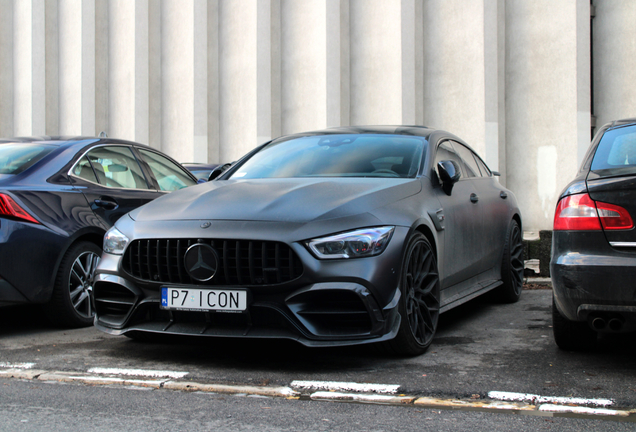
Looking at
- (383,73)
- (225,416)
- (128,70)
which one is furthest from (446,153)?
(128,70)

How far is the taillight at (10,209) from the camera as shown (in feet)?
17.0

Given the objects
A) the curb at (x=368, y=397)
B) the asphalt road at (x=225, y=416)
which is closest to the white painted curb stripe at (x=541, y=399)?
the curb at (x=368, y=397)

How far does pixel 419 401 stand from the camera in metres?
3.50

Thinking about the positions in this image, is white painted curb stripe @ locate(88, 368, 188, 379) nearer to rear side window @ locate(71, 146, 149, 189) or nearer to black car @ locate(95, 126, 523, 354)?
black car @ locate(95, 126, 523, 354)

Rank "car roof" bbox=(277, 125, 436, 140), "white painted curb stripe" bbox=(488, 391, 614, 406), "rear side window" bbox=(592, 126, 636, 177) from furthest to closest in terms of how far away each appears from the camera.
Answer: "car roof" bbox=(277, 125, 436, 140), "rear side window" bbox=(592, 126, 636, 177), "white painted curb stripe" bbox=(488, 391, 614, 406)

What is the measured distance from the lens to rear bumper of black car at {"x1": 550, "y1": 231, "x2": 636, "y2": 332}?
3.67m

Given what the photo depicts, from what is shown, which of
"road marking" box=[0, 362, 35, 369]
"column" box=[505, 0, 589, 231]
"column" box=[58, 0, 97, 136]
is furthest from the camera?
"column" box=[58, 0, 97, 136]

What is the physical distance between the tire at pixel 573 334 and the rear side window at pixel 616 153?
0.94 metres

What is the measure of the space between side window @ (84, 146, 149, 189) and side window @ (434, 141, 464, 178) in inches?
108

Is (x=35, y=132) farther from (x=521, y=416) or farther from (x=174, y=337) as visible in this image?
(x=521, y=416)

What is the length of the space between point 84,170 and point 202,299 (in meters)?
2.51

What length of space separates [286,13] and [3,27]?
12725 mm

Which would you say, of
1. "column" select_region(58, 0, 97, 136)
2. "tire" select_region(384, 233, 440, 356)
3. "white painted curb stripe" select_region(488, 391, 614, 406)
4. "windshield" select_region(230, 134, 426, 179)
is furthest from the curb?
"column" select_region(58, 0, 97, 136)

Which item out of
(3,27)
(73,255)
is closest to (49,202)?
(73,255)
